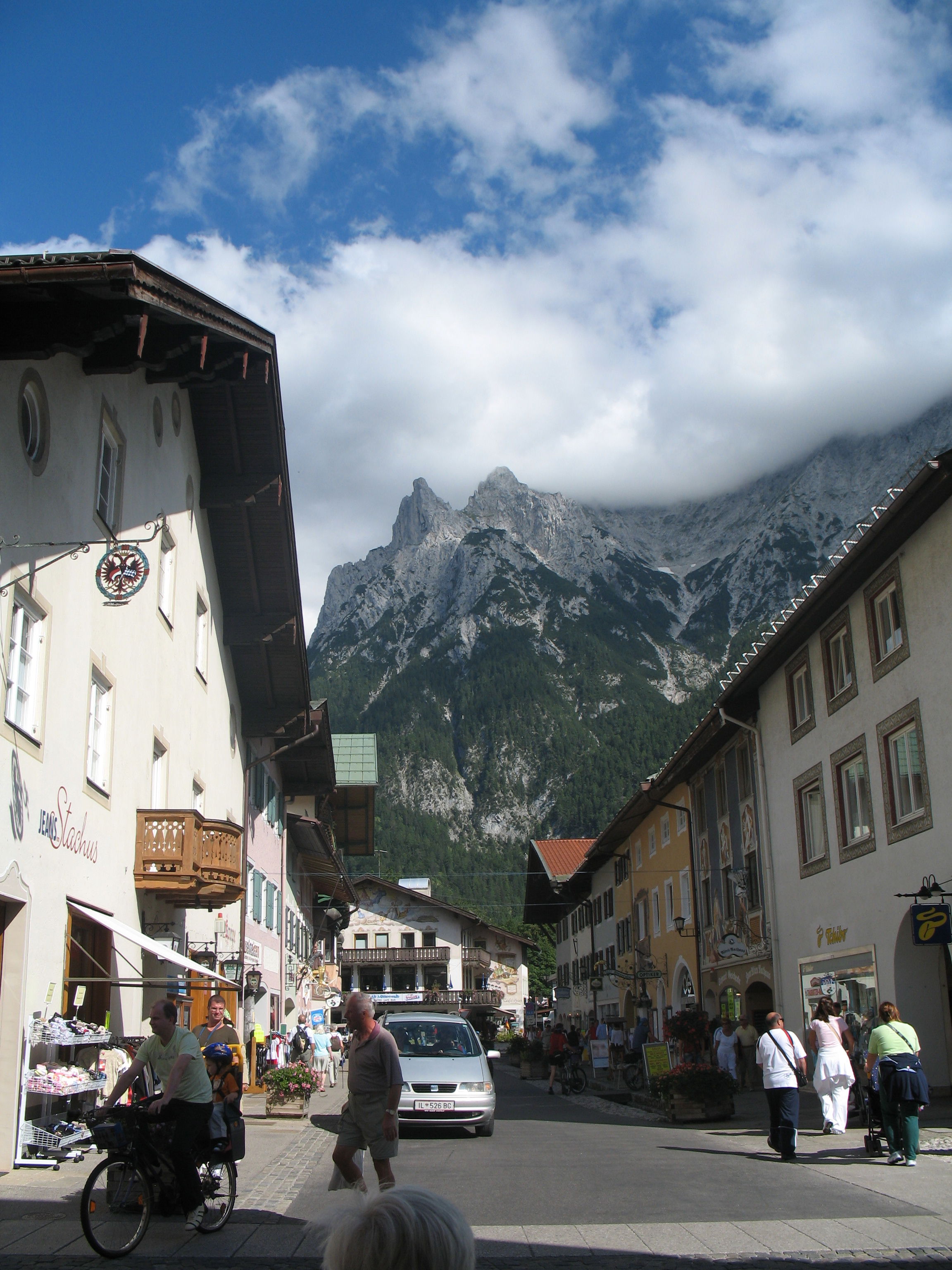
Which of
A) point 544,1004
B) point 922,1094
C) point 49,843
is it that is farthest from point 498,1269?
point 544,1004

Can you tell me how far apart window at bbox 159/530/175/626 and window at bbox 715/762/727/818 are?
16.2m

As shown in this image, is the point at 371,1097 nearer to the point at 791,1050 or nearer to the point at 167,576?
the point at 791,1050

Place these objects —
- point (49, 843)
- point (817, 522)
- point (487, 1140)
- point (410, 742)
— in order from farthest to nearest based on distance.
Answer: point (817, 522), point (410, 742), point (487, 1140), point (49, 843)

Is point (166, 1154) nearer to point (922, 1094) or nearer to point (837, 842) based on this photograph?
point (922, 1094)

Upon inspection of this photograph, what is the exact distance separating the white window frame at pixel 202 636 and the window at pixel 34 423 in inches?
357

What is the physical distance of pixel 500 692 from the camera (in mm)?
157375

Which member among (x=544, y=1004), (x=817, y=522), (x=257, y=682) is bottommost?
(x=544, y=1004)

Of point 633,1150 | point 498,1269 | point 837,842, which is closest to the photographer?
point 498,1269

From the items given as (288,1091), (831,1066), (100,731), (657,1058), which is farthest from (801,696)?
(100,731)

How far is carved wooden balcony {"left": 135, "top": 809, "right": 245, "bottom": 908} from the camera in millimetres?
16375

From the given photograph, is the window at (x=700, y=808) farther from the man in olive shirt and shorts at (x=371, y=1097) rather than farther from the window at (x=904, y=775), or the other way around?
the man in olive shirt and shorts at (x=371, y=1097)

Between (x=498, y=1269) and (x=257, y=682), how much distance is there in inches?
810

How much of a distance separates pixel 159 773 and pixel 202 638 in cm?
415

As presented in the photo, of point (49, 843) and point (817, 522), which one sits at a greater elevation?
point (817, 522)
